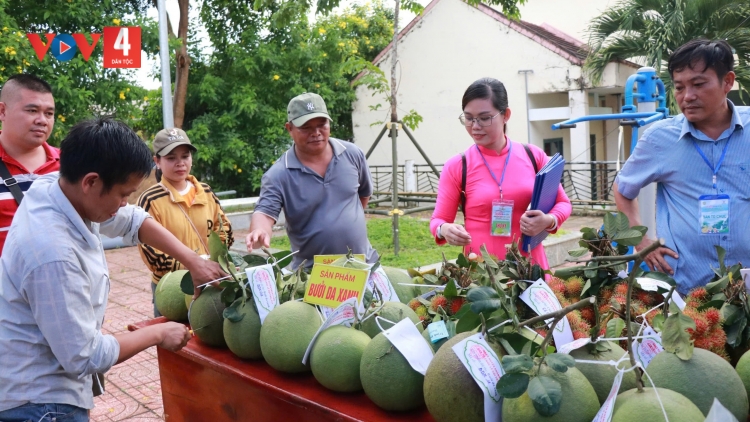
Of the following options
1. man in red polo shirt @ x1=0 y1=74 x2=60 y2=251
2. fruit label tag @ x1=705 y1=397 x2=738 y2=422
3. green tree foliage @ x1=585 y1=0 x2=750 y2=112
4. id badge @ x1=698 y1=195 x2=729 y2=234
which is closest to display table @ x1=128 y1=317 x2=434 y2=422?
fruit label tag @ x1=705 y1=397 x2=738 y2=422

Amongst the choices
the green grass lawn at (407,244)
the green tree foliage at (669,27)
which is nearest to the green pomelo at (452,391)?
the green grass lawn at (407,244)

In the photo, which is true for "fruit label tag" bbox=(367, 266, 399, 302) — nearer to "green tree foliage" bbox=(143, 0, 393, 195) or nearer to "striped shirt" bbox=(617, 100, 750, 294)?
"striped shirt" bbox=(617, 100, 750, 294)

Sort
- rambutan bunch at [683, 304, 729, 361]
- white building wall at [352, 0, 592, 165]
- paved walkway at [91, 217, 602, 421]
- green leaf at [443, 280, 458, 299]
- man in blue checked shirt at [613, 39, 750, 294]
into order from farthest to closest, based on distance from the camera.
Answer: white building wall at [352, 0, 592, 165], paved walkway at [91, 217, 602, 421], man in blue checked shirt at [613, 39, 750, 294], green leaf at [443, 280, 458, 299], rambutan bunch at [683, 304, 729, 361]

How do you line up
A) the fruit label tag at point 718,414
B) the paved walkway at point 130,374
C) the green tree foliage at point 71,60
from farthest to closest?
1. the green tree foliage at point 71,60
2. the paved walkway at point 130,374
3. the fruit label tag at point 718,414

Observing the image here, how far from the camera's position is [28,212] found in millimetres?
1624

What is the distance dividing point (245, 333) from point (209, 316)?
221mm

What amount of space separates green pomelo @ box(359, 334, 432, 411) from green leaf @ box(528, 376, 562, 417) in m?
0.38

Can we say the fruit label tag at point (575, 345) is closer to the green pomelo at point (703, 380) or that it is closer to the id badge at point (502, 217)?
the green pomelo at point (703, 380)

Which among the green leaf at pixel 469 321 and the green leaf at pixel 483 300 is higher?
the green leaf at pixel 483 300

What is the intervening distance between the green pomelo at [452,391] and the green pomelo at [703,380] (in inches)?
14.2

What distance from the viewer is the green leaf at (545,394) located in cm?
115

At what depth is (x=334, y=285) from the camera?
1.86m

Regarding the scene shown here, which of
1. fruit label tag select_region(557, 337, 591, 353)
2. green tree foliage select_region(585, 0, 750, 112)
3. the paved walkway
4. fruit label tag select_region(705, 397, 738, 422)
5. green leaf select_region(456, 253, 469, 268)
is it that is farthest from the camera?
green tree foliage select_region(585, 0, 750, 112)

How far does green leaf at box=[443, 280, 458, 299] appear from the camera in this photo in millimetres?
1729
